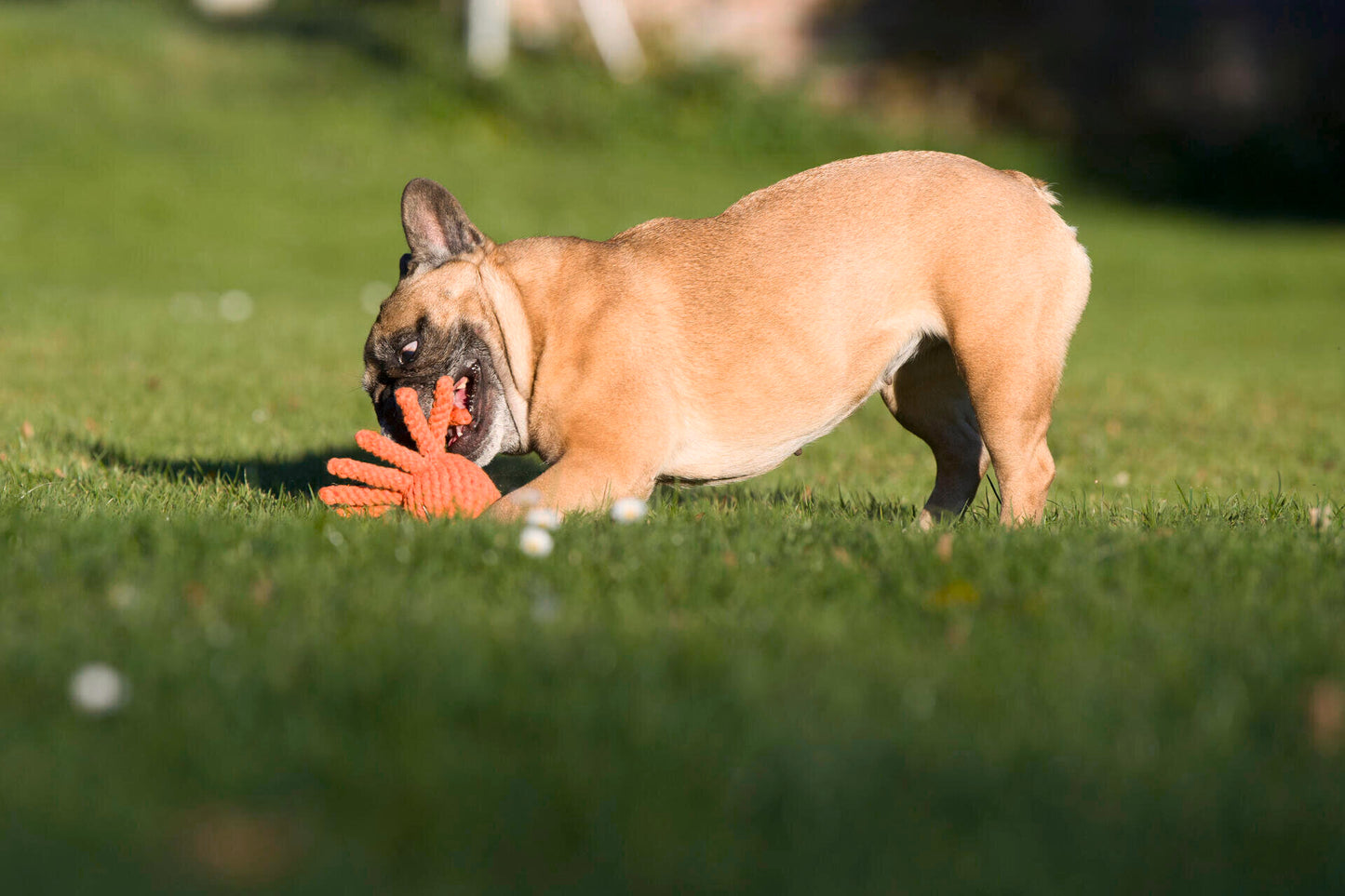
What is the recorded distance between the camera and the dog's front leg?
15.3 ft

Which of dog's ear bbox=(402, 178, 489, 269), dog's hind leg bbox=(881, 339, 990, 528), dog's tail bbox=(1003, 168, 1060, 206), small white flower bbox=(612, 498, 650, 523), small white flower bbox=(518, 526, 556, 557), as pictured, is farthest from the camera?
dog's hind leg bbox=(881, 339, 990, 528)

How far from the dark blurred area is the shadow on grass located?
2283cm

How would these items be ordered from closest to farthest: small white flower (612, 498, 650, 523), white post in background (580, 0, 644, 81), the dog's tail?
small white flower (612, 498, 650, 523), the dog's tail, white post in background (580, 0, 644, 81)

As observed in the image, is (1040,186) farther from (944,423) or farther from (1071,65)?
(1071,65)

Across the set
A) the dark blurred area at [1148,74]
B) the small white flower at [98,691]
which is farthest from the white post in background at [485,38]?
the small white flower at [98,691]

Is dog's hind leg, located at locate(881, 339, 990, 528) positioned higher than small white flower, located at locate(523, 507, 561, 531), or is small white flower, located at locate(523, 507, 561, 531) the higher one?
small white flower, located at locate(523, 507, 561, 531)

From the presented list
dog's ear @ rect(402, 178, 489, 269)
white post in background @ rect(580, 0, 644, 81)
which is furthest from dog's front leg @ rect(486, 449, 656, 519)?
white post in background @ rect(580, 0, 644, 81)

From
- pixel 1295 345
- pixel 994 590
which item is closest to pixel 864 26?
pixel 1295 345

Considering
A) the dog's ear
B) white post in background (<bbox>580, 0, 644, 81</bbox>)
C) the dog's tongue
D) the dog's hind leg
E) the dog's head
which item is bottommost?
the dog's hind leg

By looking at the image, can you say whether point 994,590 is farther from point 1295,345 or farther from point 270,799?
point 1295,345

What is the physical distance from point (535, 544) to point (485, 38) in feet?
71.8

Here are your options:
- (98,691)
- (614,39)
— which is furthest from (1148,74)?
(98,691)

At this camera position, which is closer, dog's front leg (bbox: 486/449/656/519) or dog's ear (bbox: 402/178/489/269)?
dog's front leg (bbox: 486/449/656/519)

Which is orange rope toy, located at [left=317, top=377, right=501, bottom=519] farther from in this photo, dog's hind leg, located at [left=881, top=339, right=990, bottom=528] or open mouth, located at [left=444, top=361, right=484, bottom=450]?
dog's hind leg, located at [left=881, top=339, right=990, bottom=528]
